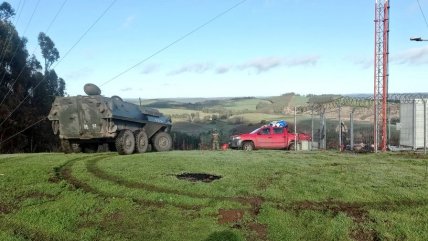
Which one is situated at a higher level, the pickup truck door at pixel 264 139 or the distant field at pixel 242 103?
the distant field at pixel 242 103

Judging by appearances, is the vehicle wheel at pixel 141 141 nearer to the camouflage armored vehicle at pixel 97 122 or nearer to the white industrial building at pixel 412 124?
the camouflage armored vehicle at pixel 97 122

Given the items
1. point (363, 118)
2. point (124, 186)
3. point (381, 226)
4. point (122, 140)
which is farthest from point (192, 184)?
point (363, 118)

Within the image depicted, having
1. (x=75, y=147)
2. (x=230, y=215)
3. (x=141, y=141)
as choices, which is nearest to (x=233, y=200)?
(x=230, y=215)

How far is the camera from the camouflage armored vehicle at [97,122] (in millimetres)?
19953

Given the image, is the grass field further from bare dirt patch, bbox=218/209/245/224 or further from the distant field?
the distant field

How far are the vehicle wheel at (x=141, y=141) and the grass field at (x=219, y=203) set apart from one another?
7.23 metres

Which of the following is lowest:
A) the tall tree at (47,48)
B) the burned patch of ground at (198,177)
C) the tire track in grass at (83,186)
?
the tire track in grass at (83,186)

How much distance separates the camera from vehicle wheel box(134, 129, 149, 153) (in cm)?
2127

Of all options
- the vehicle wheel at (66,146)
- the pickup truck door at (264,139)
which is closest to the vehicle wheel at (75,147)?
the vehicle wheel at (66,146)

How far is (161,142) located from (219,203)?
46.8ft

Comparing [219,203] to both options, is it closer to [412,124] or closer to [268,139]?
[412,124]

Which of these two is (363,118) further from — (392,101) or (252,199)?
(252,199)

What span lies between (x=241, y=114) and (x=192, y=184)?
50.4 m

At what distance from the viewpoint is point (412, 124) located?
950 inches
